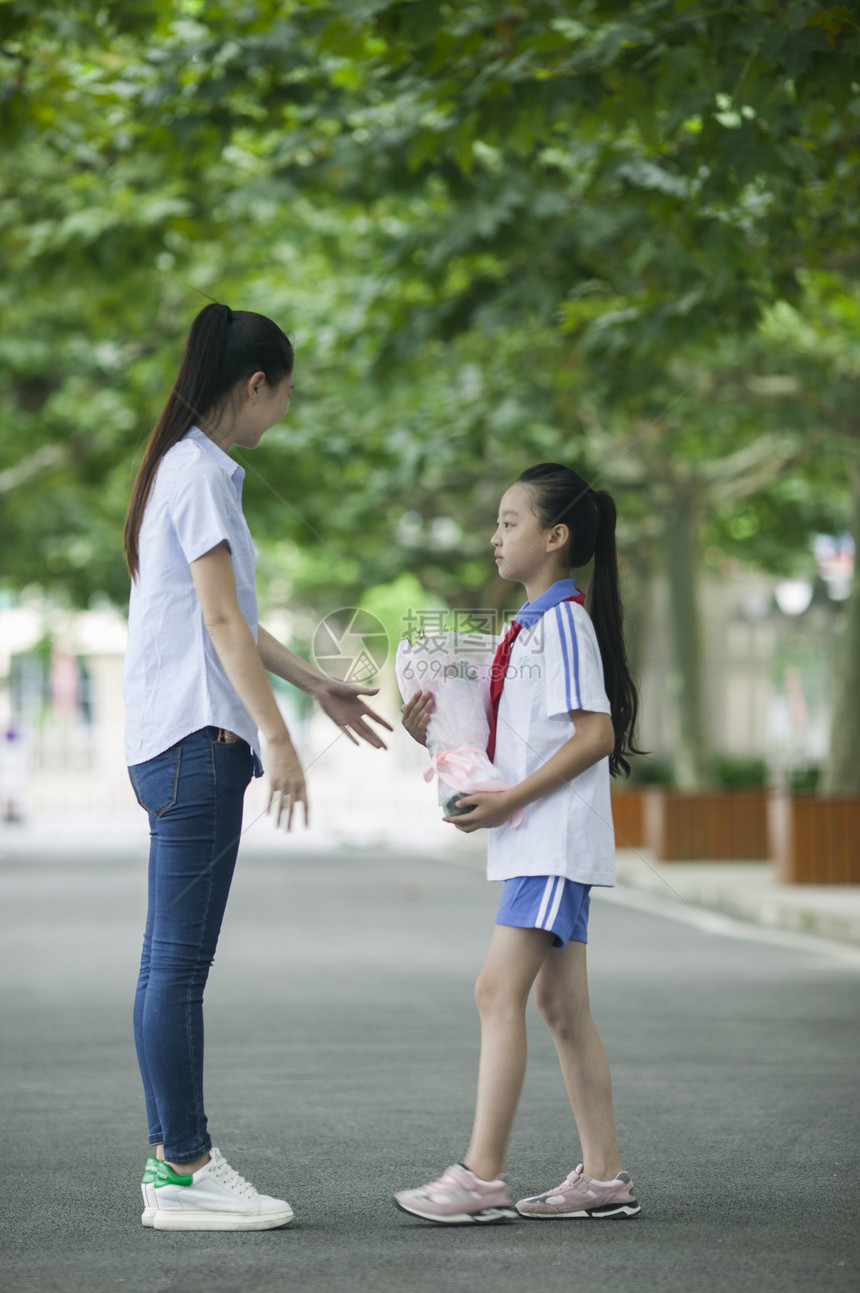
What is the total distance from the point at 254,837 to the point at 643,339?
20700 mm

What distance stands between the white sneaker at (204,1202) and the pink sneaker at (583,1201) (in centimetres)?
63

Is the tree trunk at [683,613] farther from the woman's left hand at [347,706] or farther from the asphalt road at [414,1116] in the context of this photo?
the woman's left hand at [347,706]

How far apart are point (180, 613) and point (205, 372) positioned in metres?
0.57

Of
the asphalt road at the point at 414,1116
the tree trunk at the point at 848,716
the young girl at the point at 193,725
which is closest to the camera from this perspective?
the asphalt road at the point at 414,1116

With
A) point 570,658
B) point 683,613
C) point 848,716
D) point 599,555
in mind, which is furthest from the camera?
point 683,613

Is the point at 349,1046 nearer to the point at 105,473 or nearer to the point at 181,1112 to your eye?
the point at 181,1112

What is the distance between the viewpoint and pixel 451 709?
4344 millimetres

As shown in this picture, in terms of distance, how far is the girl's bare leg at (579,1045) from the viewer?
4477 millimetres

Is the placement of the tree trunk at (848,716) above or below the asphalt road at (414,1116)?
above

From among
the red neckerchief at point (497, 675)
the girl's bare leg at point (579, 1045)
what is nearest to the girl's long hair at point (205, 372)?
the red neckerchief at point (497, 675)

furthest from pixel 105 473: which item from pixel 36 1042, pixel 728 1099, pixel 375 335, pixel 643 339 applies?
pixel 728 1099

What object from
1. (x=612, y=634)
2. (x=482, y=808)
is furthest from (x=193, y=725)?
(x=612, y=634)

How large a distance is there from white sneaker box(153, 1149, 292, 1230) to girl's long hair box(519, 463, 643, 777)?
1.30 metres

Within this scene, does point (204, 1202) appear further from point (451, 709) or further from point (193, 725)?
point (451, 709)
